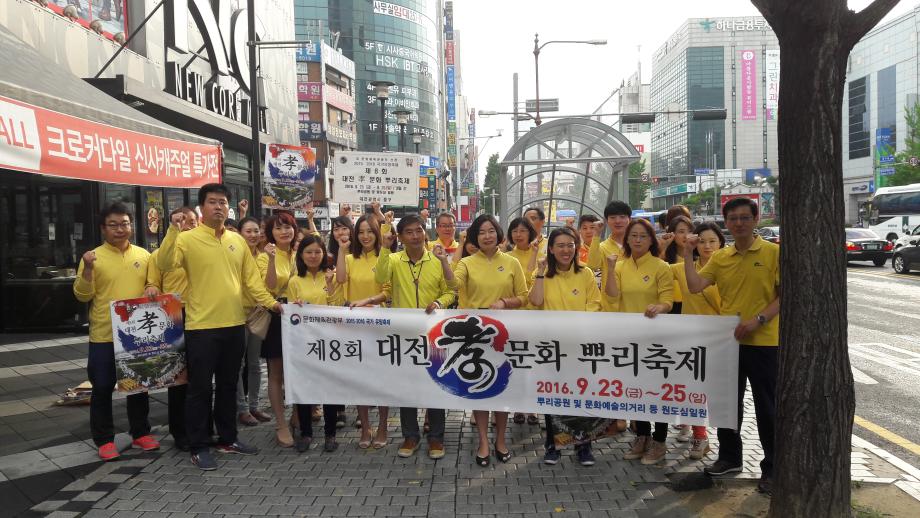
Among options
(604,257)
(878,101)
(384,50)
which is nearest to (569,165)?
(604,257)

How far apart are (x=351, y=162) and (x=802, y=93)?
6.69 metres

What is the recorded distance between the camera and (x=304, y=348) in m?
5.05

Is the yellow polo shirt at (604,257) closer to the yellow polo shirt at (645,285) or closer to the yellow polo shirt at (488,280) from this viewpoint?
the yellow polo shirt at (645,285)

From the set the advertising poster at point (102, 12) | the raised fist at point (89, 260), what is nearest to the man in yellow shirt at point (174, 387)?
the raised fist at point (89, 260)

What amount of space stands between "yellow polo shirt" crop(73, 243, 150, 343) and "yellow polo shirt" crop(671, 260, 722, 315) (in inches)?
162

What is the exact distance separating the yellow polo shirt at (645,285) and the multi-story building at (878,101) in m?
54.5

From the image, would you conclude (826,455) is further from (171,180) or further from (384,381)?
(171,180)

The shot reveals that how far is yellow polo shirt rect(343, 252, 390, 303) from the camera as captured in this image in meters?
5.20

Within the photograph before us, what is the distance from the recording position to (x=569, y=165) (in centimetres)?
1295

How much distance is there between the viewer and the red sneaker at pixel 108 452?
4816mm

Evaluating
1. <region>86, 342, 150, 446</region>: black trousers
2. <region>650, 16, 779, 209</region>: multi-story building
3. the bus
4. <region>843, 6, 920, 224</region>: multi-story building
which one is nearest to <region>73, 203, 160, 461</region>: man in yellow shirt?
<region>86, 342, 150, 446</region>: black trousers

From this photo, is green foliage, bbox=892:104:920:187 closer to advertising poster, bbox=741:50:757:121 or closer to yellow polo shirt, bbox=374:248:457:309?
yellow polo shirt, bbox=374:248:457:309

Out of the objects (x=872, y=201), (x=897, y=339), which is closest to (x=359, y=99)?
(x=872, y=201)

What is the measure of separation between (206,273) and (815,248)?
156 inches
